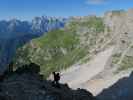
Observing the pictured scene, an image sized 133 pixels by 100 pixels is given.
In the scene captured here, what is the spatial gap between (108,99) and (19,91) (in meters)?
81.8

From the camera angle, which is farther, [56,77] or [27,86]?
[56,77]

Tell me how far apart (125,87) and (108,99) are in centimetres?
2456

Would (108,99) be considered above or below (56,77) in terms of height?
below

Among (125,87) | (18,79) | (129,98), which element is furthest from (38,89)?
(125,87)

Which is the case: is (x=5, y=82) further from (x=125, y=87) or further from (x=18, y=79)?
(x=125, y=87)

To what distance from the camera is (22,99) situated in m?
A: 65.6

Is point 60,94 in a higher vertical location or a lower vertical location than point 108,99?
higher

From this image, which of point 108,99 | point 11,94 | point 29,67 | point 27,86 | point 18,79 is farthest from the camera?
point 108,99

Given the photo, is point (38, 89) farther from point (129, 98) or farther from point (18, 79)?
point (129, 98)

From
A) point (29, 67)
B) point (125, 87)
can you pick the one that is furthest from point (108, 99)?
point (29, 67)

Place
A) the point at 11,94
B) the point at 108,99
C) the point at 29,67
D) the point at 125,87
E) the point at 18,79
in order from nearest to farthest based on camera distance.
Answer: the point at 11,94
the point at 18,79
the point at 29,67
the point at 108,99
the point at 125,87

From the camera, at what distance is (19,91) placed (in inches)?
2657

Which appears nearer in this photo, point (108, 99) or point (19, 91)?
point (19, 91)

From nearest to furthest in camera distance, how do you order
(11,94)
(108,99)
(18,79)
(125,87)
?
(11,94), (18,79), (108,99), (125,87)
